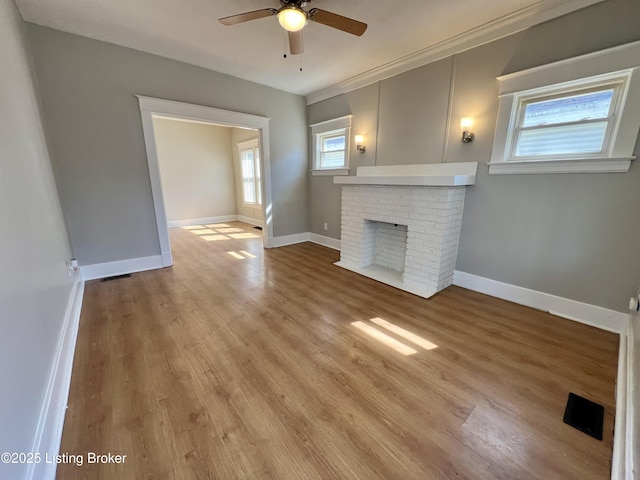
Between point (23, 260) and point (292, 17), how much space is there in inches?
93.3

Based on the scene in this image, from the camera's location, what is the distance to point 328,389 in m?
1.60

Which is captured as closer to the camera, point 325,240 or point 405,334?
point 405,334

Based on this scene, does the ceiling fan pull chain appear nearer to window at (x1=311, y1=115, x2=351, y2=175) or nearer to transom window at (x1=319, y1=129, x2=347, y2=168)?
window at (x1=311, y1=115, x2=351, y2=175)

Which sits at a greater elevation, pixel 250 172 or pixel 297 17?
pixel 297 17

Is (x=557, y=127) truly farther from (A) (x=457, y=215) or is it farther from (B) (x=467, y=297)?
(B) (x=467, y=297)

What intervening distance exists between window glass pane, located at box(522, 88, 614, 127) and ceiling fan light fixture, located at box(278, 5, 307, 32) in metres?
2.30

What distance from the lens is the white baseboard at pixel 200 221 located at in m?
6.93

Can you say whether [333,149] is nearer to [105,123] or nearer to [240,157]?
[105,123]

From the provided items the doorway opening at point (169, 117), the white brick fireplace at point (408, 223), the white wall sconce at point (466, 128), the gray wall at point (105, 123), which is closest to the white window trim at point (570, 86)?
the white wall sconce at point (466, 128)

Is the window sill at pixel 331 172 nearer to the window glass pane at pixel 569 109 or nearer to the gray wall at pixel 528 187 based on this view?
the gray wall at pixel 528 187

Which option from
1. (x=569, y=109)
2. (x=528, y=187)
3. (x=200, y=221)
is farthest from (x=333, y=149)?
(x=200, y=221)

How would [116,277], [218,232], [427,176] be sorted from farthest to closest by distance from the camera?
[218,232], [116,277], [427,176]

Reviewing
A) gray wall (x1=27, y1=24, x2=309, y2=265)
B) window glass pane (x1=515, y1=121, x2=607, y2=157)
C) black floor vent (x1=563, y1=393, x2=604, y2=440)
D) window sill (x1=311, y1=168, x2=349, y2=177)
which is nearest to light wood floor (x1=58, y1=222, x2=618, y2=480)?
black floor vent (x1=563, y1=393, x2=604, y2=440)

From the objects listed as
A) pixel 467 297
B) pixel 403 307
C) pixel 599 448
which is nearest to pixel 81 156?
pixel 403 307
